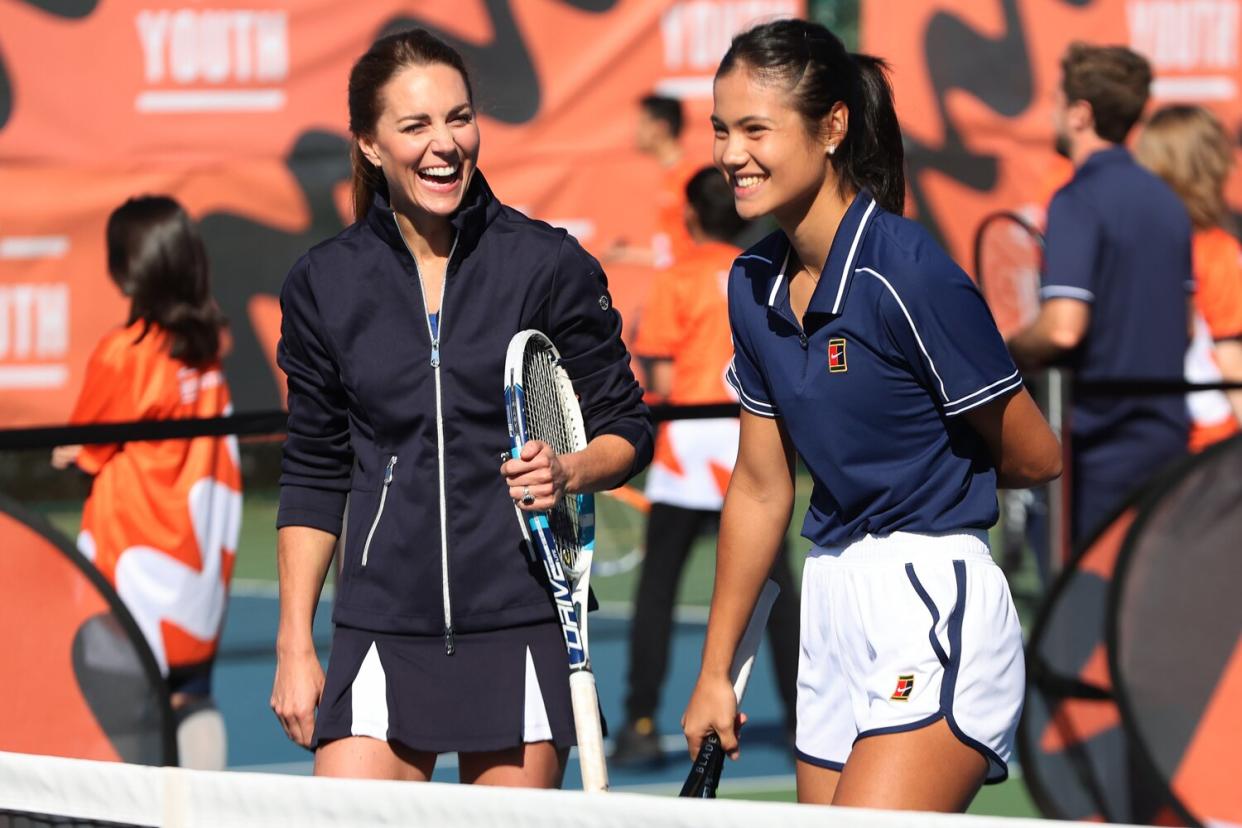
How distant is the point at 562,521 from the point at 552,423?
168mm

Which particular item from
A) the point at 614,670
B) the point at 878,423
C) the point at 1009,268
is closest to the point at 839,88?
the point at 878,423

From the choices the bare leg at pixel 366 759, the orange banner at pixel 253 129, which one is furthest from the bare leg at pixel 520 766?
the orange banner at pixel 253 129

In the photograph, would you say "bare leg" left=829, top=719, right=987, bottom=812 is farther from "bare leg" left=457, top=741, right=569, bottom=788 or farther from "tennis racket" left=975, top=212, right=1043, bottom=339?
"tennis racket" left=975, top=212, right=1043, bottom=339

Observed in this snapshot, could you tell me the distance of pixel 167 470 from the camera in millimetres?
5523

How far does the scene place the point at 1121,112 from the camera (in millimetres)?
5977

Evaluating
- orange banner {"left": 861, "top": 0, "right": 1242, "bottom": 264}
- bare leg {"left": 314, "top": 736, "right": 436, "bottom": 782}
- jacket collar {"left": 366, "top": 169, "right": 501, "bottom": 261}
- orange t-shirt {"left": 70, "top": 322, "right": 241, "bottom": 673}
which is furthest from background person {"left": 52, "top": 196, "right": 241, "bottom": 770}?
orange banner {"left": 861, "top": 0, "right": 1242, "bottom": 264}

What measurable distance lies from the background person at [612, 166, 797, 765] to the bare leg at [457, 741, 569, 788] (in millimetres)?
3411

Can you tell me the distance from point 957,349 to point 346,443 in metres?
1.11

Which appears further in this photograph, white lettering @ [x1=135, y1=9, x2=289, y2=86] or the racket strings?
white lettering @ [x1=135, y1=9, x2=289, y2=86]

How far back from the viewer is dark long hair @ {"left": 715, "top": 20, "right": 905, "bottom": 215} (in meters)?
3.05

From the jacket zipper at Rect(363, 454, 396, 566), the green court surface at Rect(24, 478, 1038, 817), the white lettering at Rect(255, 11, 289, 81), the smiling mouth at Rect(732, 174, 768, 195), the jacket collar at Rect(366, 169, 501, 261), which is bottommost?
the green court surface at Rect(24, 478, 1038, 817)

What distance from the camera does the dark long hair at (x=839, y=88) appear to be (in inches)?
120

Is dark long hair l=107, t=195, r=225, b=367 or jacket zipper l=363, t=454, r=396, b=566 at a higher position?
dark long hair l=107, t=195, r=225, b=367

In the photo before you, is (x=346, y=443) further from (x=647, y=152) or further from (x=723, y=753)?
(x=647, y=152)
